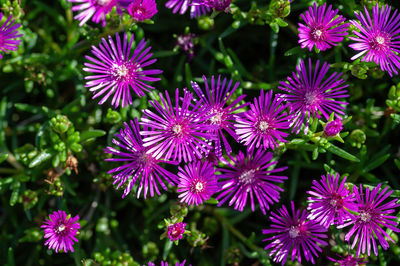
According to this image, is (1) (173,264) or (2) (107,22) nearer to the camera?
(2) (107,22)

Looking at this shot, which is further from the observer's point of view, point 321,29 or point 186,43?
point 186,43

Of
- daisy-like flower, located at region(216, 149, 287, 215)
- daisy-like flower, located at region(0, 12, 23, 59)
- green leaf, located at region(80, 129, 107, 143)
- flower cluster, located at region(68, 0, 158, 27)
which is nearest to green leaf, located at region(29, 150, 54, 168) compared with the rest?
green leaf, located at region(80, 129, 107, 143)

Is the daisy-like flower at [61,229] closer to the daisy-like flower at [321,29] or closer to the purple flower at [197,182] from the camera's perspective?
the purple flower at [197,182]

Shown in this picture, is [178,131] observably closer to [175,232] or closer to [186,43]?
[175,232]

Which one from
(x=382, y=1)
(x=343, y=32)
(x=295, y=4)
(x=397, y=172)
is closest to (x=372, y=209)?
(x=397, y=172)

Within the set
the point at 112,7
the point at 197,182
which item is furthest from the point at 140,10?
the point at 197,182

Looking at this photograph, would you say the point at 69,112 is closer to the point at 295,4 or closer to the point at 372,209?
the point at 295,4

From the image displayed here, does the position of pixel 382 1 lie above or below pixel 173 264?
above
